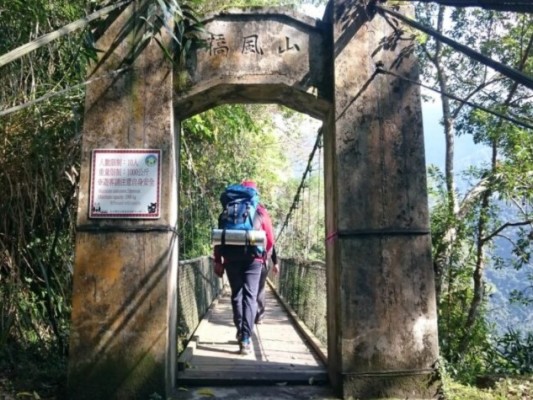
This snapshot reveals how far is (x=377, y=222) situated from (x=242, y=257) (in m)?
0.96

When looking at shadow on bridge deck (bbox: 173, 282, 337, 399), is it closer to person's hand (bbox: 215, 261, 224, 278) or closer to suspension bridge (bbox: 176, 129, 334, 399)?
suspension bridge (bbox: 176, 129, 334, 399)

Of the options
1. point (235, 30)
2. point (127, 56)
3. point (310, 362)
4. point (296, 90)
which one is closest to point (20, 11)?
point (127, 56)

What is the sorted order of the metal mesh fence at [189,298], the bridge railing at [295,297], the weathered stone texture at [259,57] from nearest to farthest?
the weathered stone texture at [259,57], the metal mesh fence at [189,298], the bridge railing at [295,297]

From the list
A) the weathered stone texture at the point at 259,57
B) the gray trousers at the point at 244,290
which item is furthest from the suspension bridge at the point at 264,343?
the weathered stone texture at the point at 259,57

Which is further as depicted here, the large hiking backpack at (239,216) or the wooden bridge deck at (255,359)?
the large hiking backpack at (239,216)

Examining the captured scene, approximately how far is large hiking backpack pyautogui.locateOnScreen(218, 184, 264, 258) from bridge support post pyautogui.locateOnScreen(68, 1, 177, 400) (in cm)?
55

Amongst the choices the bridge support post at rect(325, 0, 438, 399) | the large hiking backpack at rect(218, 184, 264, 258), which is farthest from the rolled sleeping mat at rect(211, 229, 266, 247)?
the bridge support post at rect(325, 0, 438, 399)

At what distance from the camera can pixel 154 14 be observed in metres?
2.48

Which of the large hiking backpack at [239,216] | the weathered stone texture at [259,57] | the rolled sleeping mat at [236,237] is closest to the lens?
the weathered stone texture at [259,57]

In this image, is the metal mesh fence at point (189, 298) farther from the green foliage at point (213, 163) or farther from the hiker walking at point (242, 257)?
the green foliage at point (213, 163)

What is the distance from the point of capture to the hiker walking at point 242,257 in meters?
3.07

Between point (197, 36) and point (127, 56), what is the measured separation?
0.34 m

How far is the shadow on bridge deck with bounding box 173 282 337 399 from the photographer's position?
247 cm

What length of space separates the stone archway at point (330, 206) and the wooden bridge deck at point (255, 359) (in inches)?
8.4
